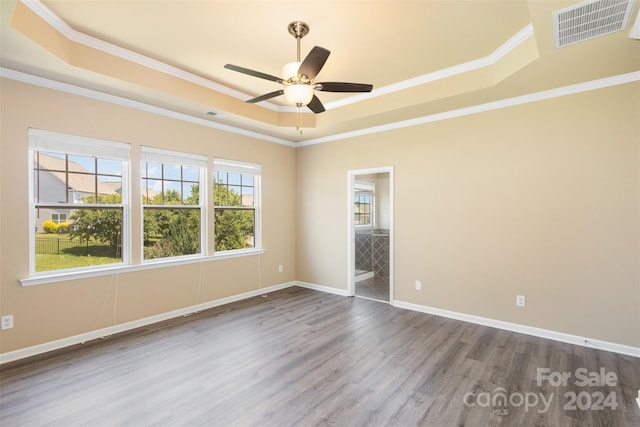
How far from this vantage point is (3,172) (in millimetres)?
2795

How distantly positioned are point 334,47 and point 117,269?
3.49 metres

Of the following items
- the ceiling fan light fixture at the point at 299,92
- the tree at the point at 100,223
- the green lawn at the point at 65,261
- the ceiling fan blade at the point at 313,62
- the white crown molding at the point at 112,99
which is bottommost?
the green lawn at the point at 65,261

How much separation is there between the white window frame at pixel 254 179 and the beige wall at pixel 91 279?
0.12 metres

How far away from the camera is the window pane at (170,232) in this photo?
3.91 meters

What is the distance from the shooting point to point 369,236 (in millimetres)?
6453

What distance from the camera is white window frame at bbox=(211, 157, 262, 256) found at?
15.1 feet

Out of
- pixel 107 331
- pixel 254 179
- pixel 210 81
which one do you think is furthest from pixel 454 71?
pixel 107 331

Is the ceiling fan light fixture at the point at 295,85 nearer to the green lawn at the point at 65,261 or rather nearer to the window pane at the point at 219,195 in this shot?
the window pane at the point at 219,195

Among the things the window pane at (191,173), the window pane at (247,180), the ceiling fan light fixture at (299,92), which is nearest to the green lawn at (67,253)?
the window pane at (191,173)

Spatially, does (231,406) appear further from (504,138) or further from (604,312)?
(504,138)

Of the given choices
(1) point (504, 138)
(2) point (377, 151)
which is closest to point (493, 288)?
(1) point (504, 138)

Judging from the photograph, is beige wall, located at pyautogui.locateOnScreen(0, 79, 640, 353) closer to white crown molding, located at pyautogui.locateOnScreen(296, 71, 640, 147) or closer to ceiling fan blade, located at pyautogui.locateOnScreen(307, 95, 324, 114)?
white crown molding, located at pyautogui.locateOnScreen(296, 71, 640, 147)

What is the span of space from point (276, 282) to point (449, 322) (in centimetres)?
299

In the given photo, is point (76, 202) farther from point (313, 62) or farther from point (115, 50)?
point (313, 62)
